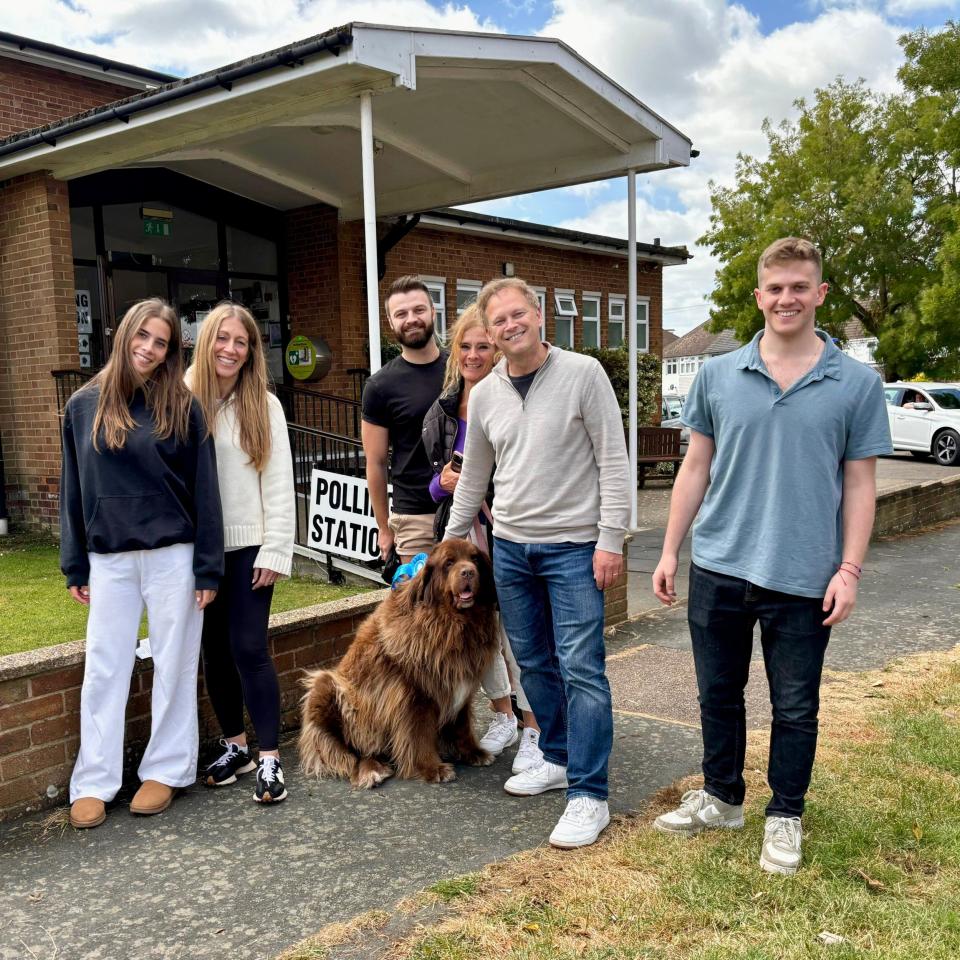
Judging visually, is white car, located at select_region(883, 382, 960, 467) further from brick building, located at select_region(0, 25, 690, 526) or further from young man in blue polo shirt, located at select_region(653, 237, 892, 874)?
young man in blue polo shirt, located at select_region(653, 237, 892, 874)

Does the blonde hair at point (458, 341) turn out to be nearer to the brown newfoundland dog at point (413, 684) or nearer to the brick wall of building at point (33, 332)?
the brown newfoundland dog at point (413, 684)

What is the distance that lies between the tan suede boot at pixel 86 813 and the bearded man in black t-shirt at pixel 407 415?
155 centimetres

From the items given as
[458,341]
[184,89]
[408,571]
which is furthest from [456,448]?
[184,89]

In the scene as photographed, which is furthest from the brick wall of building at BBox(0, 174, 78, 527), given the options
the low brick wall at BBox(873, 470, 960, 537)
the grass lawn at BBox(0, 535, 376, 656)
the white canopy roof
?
the low brick wall at BBox(873, 470, 960, 537)

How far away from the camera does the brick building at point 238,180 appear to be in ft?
23.9

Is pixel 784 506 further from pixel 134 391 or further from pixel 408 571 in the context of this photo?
pixel 134 391

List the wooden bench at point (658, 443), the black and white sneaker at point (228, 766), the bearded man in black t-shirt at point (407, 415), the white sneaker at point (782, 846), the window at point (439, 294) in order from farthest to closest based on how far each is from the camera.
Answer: the window at point (439, 294)
the wooden bench at point (658, 443)
the bearded man in black t-shirt at point (407, 415)
the black and white sneaker at point (228, 766)
the white sneaker at point (782, 846)

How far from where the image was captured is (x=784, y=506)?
9.09 feet

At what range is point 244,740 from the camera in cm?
381

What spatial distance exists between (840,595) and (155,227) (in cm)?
996

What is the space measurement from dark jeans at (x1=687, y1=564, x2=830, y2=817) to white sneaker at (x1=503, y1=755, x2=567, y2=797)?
66 cm

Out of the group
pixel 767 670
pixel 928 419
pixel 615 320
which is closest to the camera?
pixel 767 670

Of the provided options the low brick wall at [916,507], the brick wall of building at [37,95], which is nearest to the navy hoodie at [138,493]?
the low brick wall at [916,507]

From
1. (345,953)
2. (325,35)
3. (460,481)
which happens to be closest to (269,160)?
(325,35)
